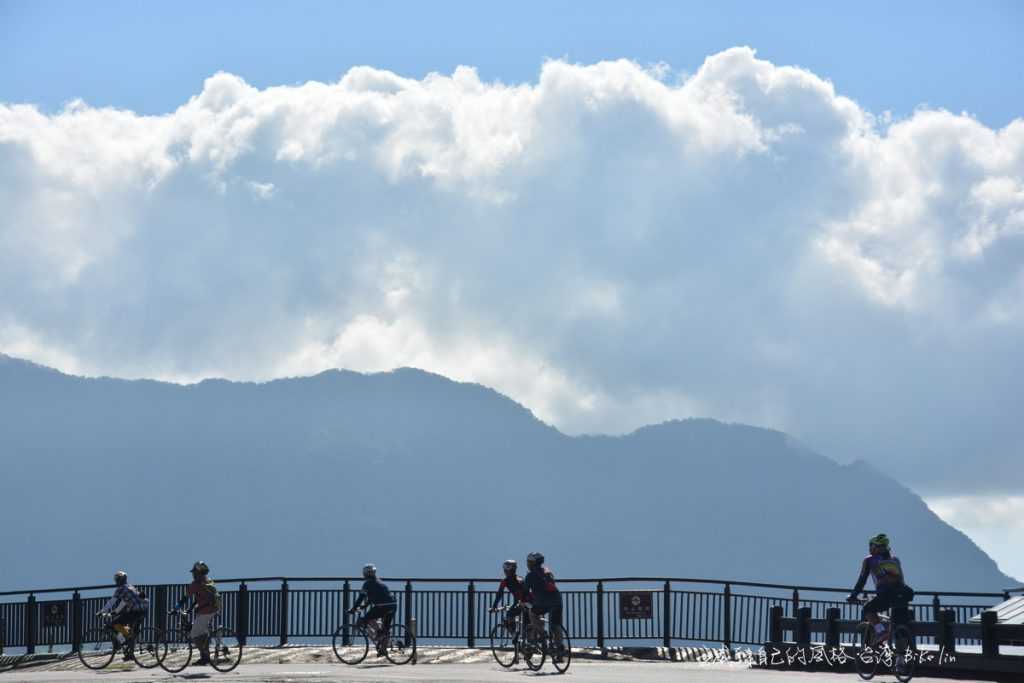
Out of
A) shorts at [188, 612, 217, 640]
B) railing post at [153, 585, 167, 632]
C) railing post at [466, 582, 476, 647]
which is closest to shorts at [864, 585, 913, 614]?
railing post at [466, 582, 476, 647]

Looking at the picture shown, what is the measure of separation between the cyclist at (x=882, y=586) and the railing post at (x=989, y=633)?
1.29 m

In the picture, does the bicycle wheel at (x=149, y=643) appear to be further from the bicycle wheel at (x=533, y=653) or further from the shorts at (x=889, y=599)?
the shorts at (x=889, y=599)

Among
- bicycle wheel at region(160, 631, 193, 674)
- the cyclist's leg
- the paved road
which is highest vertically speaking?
the cyclist's leg

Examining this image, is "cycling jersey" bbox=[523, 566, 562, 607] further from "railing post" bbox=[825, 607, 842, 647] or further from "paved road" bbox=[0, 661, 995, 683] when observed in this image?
"railing post" bbox=[825, 607, 842, 647]

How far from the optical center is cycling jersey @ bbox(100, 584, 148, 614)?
26203 millimetres

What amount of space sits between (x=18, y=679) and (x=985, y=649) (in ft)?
48.6

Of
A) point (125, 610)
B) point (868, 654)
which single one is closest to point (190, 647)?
point (125, 610)

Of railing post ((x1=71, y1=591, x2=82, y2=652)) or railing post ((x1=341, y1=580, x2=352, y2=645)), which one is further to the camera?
railing post ((x1=71, y1=591, x2=82, y2=652))

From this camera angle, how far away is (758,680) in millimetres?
22922

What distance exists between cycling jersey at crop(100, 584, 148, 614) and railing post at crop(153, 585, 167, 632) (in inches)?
177

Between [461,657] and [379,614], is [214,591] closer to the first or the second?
[379,614]

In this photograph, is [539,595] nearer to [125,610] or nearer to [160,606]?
[125,610]

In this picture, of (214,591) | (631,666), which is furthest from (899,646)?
(214,591)

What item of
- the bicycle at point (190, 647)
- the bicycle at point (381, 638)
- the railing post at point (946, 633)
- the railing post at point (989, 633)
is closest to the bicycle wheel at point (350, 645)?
the bicycle at point (381, 638)
